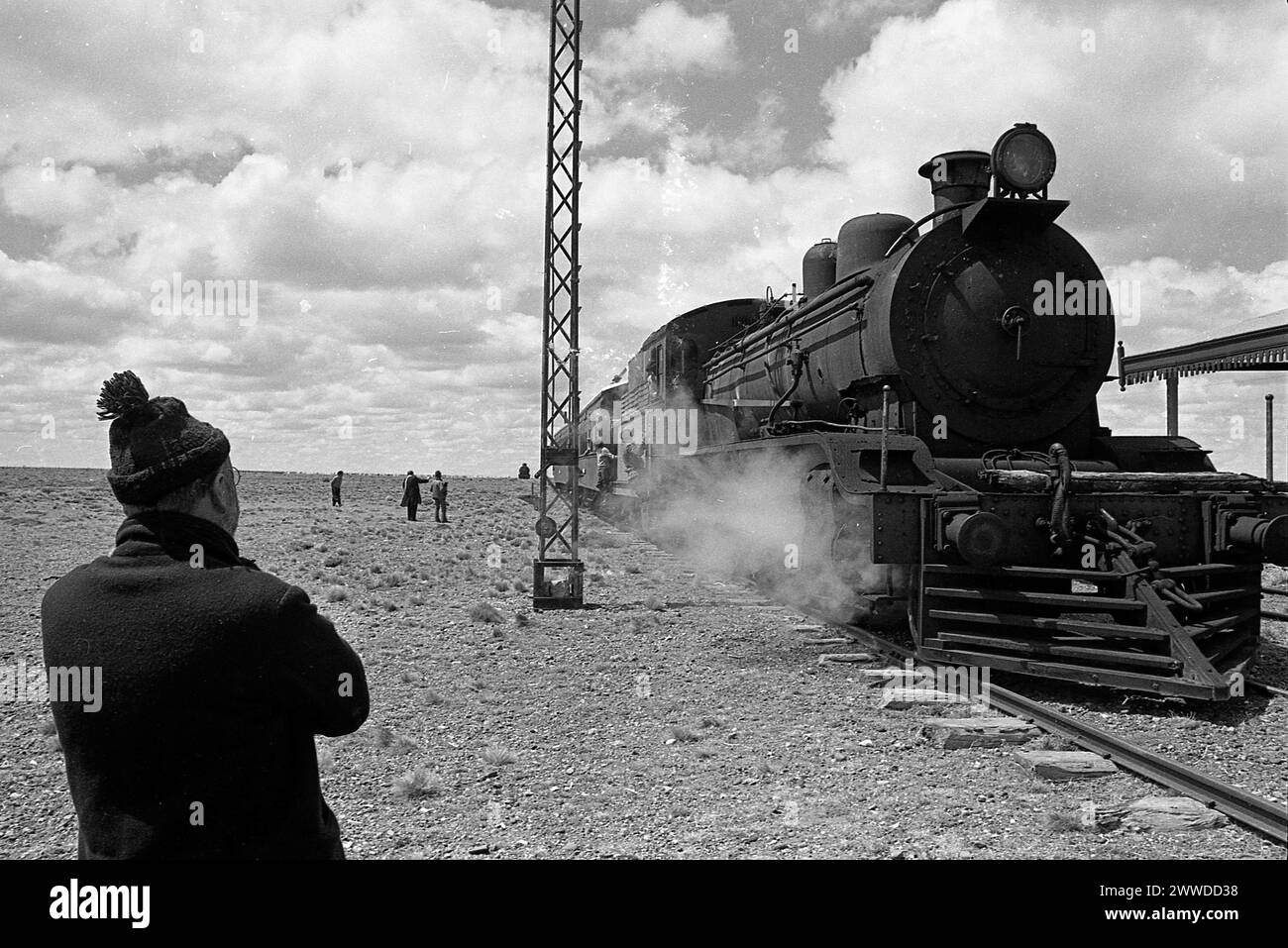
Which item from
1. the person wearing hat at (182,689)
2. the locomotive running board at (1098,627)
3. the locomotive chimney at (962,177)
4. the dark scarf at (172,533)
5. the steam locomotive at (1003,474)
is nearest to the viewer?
the person wearing hat at (182,689)

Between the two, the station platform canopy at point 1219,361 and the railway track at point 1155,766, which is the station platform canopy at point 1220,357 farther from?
the railway track at point 1155,766

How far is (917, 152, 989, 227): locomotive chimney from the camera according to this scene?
8.64 m

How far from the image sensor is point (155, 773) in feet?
6.63

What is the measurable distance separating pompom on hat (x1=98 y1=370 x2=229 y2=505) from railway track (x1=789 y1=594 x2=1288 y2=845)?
450 centimetres

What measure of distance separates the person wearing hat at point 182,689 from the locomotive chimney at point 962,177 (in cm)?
785

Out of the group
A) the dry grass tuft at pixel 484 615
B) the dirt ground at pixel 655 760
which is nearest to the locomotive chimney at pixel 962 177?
the dirt ground at pixel 655 760

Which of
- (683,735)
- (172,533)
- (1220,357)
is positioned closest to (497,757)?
(683,735)

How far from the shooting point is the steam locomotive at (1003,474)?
6844 mm

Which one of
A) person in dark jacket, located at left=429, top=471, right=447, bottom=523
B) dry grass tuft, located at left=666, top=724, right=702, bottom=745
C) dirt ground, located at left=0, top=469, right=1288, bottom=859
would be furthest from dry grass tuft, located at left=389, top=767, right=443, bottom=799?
person in dark jacket, located at left=429, top=471, right=447, bottom=523

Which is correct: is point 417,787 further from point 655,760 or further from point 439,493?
point 439,493

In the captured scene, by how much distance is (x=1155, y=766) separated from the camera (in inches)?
199

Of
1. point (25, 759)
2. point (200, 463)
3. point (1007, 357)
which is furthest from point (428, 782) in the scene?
point (1007, 357)
